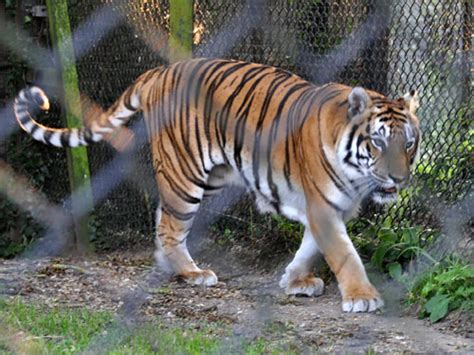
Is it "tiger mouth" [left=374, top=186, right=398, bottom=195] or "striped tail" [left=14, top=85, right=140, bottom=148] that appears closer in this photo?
"tiger mouth" [left=374, top=186, right=398, bottom=195]

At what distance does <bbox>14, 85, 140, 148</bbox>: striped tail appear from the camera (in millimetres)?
3723

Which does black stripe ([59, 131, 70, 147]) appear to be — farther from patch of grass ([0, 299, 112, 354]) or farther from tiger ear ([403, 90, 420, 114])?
tiger ear ([403, 90, 420, 114])

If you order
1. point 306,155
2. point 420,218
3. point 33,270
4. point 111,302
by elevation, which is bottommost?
point 33,270

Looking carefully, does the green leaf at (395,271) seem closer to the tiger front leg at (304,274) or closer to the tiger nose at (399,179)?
the tiger front leg at (304,274)

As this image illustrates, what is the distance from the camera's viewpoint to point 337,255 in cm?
311

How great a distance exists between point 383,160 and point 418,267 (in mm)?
445

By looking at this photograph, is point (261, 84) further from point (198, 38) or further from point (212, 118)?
point (198, 38)

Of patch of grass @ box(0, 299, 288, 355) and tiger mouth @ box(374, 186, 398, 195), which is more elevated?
tiger mouth @ box(374, 186, 398, 195)

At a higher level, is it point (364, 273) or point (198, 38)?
point (198, 38)

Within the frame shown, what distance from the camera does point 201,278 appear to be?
3.53 m

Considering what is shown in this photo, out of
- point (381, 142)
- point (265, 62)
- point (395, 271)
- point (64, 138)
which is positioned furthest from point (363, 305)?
point (64, 138)

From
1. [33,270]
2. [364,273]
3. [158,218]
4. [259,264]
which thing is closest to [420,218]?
[364,273]

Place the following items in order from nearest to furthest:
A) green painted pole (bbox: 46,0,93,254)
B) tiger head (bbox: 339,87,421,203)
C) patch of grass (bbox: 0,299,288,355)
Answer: patch of grass (bbox: 0,299,288,355), tiger head (bbox: 339,87,421,203), green painted pole (bbox: 46,0,93,254)

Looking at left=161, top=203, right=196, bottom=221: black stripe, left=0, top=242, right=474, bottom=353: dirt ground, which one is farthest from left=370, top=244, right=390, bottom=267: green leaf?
left=161, top=203, right=196, bottom=221: black stripe
